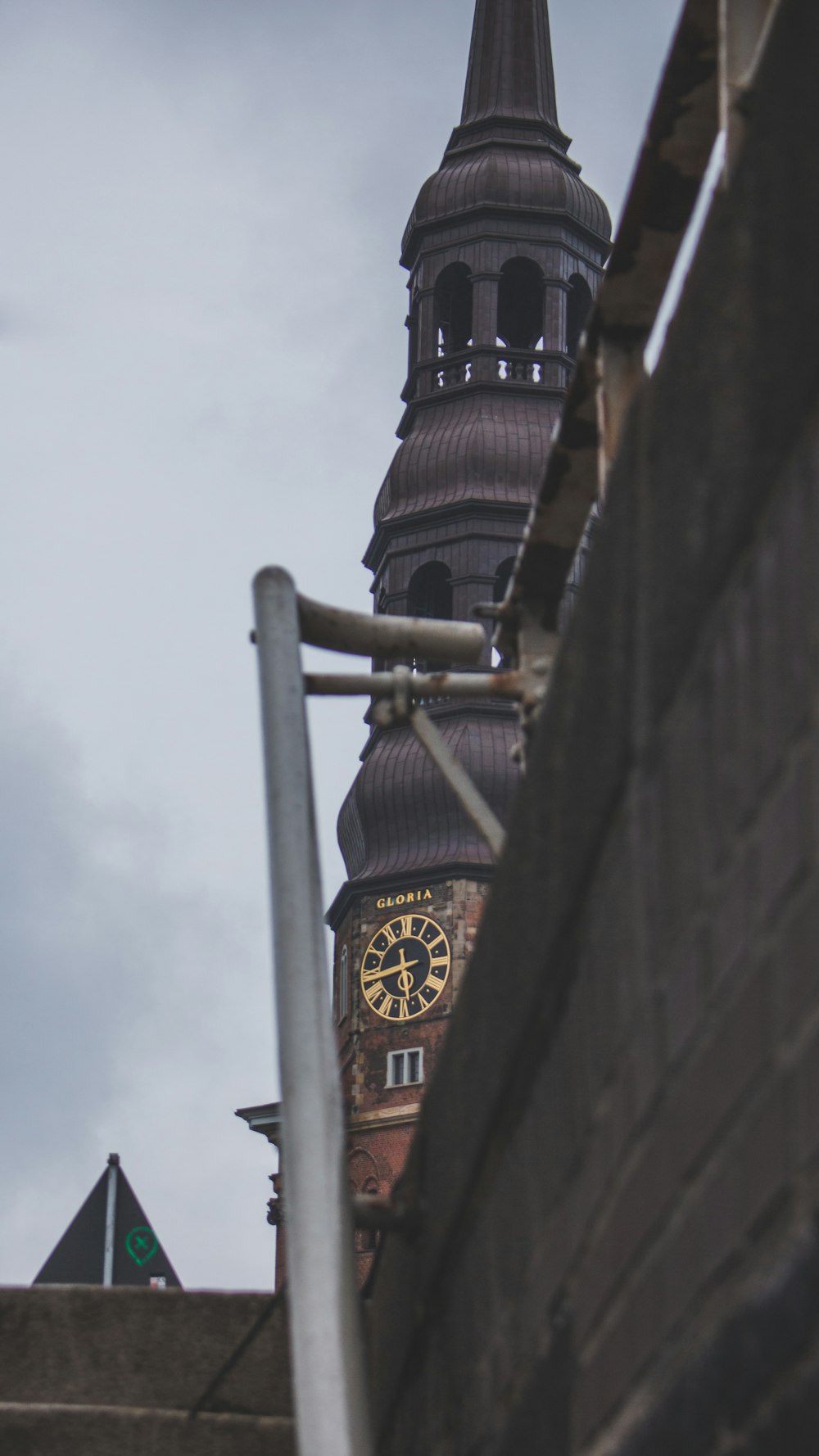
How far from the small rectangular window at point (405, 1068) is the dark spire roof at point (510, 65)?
2704 cm

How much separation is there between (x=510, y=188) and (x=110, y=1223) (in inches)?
2186

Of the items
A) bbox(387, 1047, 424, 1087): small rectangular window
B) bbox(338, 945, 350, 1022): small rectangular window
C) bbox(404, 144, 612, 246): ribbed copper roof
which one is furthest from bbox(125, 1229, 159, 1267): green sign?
bbox(404, 144, 612, 246): ribbed copper roof

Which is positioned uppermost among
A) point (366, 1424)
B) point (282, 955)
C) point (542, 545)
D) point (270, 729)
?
point (542, 545)

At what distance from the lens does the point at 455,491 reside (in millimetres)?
66062

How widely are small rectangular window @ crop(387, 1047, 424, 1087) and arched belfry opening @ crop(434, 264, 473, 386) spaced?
18.1m

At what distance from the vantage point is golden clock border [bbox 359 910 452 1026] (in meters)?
61.4

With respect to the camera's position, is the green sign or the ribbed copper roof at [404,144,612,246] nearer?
→ the green sign

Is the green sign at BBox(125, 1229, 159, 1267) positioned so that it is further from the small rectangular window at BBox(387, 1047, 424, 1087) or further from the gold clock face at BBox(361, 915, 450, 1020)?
the gold clock face at BBox(361, 915, 450, 1020)

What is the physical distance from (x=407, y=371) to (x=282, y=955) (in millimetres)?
64432

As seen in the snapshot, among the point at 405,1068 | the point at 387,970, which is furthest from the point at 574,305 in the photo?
the point at 405,1068

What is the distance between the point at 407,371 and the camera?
70125mm

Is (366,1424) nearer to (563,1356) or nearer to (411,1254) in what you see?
(411,1254)

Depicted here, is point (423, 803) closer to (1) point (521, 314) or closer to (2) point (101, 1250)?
(1) point (521, 314)

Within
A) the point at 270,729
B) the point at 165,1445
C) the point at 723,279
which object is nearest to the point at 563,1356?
the point at 723,279
